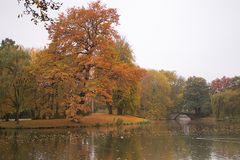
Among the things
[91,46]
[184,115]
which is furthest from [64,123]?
[184,115]

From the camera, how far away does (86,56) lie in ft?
146

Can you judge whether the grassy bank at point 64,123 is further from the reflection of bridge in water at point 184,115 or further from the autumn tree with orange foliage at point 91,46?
the reflection of bridge in water at point 184,115

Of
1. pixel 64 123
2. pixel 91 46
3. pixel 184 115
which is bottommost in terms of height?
pixel 64 123

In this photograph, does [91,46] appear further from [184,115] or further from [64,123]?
[184,115]

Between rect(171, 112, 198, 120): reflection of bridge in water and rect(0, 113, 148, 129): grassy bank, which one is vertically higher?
rect(171, 112, 198, 120): reflection of bridge in water

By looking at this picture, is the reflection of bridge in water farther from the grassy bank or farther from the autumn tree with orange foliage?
the autumn tree with orange foliage

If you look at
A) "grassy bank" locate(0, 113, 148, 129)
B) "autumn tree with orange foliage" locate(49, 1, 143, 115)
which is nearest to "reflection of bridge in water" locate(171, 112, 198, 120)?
"grassy bank" locate(0, 113, 148, 129)

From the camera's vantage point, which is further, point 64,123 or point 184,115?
point 184,115

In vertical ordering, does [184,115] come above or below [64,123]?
above

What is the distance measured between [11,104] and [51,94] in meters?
5.12

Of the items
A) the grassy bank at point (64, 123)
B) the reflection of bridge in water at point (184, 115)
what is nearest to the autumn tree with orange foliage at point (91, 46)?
the grassy bank at point (64, 123)

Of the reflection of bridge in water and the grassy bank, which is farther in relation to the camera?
the reflection of bridge in water

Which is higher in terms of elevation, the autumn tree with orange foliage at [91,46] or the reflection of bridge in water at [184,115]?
the autumn tree with orange foliage at [91,46]

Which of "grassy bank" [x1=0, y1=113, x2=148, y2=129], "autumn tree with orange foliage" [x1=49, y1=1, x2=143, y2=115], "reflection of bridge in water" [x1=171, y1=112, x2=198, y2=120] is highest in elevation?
"autumn tree with orange foliage" [x1=49, y1=1, x2=143, y2=115]
